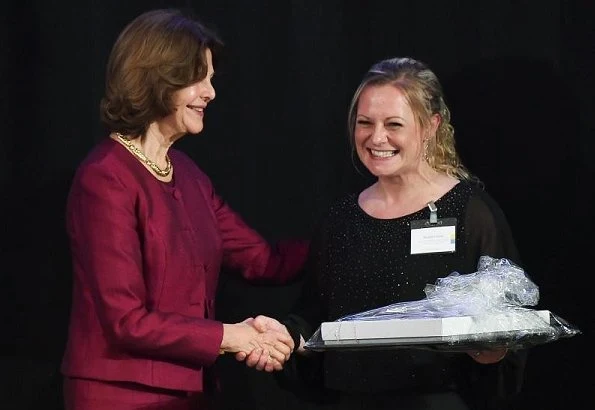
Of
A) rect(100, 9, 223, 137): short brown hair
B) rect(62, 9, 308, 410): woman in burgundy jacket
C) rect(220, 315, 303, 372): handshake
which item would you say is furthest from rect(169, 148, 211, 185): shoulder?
rect(220, 315, 303, 372): handshake

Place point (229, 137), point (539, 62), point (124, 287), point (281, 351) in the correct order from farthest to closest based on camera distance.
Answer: point (229, 137) < point (539, 62) < point (281, 351) < point (124, 287)

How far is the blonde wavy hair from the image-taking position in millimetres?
2492

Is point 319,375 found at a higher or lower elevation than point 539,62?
lower

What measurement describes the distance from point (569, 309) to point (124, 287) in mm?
1144

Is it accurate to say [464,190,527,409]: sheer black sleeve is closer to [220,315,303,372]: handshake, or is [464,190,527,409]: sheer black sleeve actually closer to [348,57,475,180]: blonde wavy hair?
[348,57,475,180]: blonde wavy hair

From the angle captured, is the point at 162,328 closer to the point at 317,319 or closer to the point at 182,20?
the point at 317,319

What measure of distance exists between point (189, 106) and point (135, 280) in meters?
0.44

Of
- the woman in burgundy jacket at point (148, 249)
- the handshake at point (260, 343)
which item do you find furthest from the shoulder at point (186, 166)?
the handshake at point (260, 343)

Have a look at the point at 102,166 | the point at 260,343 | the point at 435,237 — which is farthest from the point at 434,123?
the point at 102,166

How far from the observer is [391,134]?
97.6 inches

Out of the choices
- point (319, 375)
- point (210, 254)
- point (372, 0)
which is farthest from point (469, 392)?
point (372, 0)

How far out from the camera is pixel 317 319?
2613 millimetres

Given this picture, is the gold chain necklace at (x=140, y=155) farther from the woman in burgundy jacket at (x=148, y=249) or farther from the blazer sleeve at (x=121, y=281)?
the blazer sleeve at (x=121, y=281)

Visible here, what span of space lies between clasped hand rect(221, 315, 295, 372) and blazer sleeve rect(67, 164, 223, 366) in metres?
0.06
